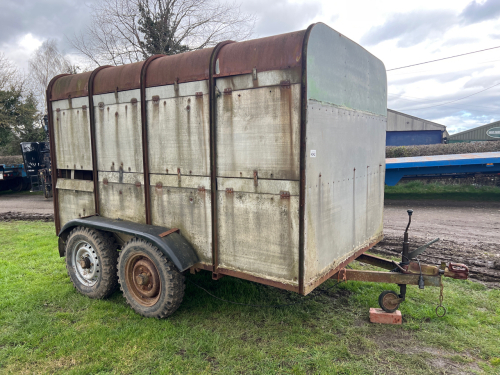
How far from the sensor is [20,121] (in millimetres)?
25438

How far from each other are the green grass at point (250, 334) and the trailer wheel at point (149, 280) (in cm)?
17

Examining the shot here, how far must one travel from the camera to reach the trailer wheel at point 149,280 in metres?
3.93

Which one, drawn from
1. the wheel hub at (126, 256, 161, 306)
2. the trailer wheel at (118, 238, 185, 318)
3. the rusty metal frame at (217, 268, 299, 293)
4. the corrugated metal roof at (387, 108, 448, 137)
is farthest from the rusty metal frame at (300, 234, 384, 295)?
the corrugated metal roof at (387, 108, 448, 137)

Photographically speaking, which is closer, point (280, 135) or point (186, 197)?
point (280, 135)

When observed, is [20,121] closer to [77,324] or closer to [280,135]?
[77,324]

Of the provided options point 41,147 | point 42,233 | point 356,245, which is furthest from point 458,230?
point 41,147

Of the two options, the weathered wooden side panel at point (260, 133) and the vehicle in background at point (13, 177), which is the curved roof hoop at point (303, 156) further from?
the vehicle in background at point (13, 177)

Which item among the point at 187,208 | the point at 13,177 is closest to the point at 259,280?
the point at 187,208

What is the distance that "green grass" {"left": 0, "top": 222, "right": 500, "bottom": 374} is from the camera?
331cm

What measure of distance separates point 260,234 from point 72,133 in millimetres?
3460

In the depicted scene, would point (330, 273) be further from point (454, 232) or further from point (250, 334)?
point (454, 232)

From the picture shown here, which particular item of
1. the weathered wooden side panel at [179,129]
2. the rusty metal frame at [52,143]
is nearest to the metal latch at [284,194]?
the weathered wooden side panel at [179,129]

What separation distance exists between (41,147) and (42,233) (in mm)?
9422

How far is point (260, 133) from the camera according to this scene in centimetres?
344
